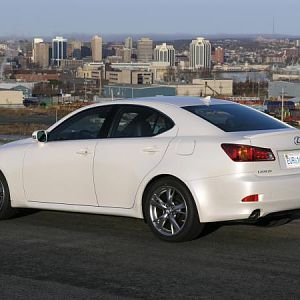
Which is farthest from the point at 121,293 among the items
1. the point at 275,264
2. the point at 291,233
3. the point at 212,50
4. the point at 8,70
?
the point at 212,50

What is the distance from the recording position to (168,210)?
755cm

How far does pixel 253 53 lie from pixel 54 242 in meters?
192

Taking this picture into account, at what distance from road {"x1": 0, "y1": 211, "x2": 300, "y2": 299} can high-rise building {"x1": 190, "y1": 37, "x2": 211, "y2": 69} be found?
164593 millimetres

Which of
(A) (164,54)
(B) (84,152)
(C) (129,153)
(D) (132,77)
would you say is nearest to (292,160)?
(C) (129,153)

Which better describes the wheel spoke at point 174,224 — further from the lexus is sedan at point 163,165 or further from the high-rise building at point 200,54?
the high-rise building at point 200,54

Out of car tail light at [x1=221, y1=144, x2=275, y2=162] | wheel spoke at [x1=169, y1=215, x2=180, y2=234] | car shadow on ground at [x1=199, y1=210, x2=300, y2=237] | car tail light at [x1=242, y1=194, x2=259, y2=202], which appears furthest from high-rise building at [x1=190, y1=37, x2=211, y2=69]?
car tail light at [x1=242, y1=194, x2=259, y2=202]

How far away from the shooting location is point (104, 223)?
8.63m

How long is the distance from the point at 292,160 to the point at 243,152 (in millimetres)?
596

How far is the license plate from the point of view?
7491 mm

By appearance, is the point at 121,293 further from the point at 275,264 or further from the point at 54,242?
the point at 54,242

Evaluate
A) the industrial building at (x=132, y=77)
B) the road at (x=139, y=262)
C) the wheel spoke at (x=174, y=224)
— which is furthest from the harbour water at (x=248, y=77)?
the wheel spoke at (x=174, y=224)

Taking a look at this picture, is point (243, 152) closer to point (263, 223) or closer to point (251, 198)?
point (251, 198)

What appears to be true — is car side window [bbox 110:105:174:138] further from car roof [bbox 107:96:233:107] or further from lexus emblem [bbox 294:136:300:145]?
lexus emblem [bbox 294:136:300:145]

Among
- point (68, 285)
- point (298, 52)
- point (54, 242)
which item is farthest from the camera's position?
point (298, 52)
